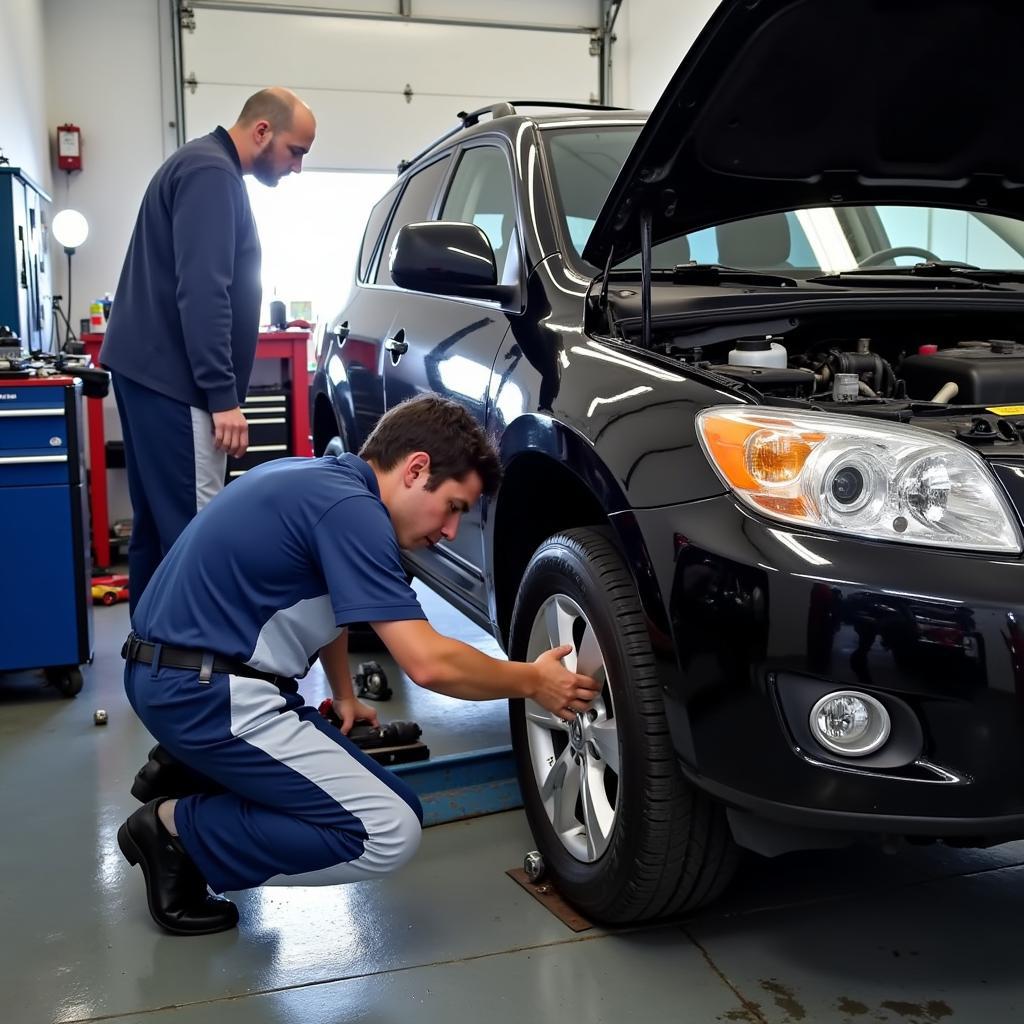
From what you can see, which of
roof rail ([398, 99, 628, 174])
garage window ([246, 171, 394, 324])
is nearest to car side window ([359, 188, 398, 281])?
roof rail ([398, 99, 628, 174])

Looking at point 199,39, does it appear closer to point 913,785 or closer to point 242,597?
point 242,597

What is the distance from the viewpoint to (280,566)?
1905mm

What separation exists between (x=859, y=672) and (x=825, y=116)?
1.14 meters

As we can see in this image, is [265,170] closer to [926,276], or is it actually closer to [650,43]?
[926,276]

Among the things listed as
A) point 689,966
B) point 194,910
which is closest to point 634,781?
point 689,966

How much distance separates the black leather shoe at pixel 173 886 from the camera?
2.01 metres

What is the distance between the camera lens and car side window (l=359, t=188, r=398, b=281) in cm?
388

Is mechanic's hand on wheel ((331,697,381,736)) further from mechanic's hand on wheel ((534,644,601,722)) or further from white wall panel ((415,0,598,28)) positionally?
white wall panel ((415,0,598,28))

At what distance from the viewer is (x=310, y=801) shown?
6.40ft

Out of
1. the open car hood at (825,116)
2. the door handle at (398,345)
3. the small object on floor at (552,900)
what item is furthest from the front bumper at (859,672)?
the door handle at (398,345)

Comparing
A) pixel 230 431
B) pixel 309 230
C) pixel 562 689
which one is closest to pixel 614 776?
pixel 562 689

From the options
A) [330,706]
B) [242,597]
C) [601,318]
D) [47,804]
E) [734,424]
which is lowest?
[47,804]

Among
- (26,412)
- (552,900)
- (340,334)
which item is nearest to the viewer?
(552,900)

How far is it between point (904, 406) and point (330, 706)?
137cm
